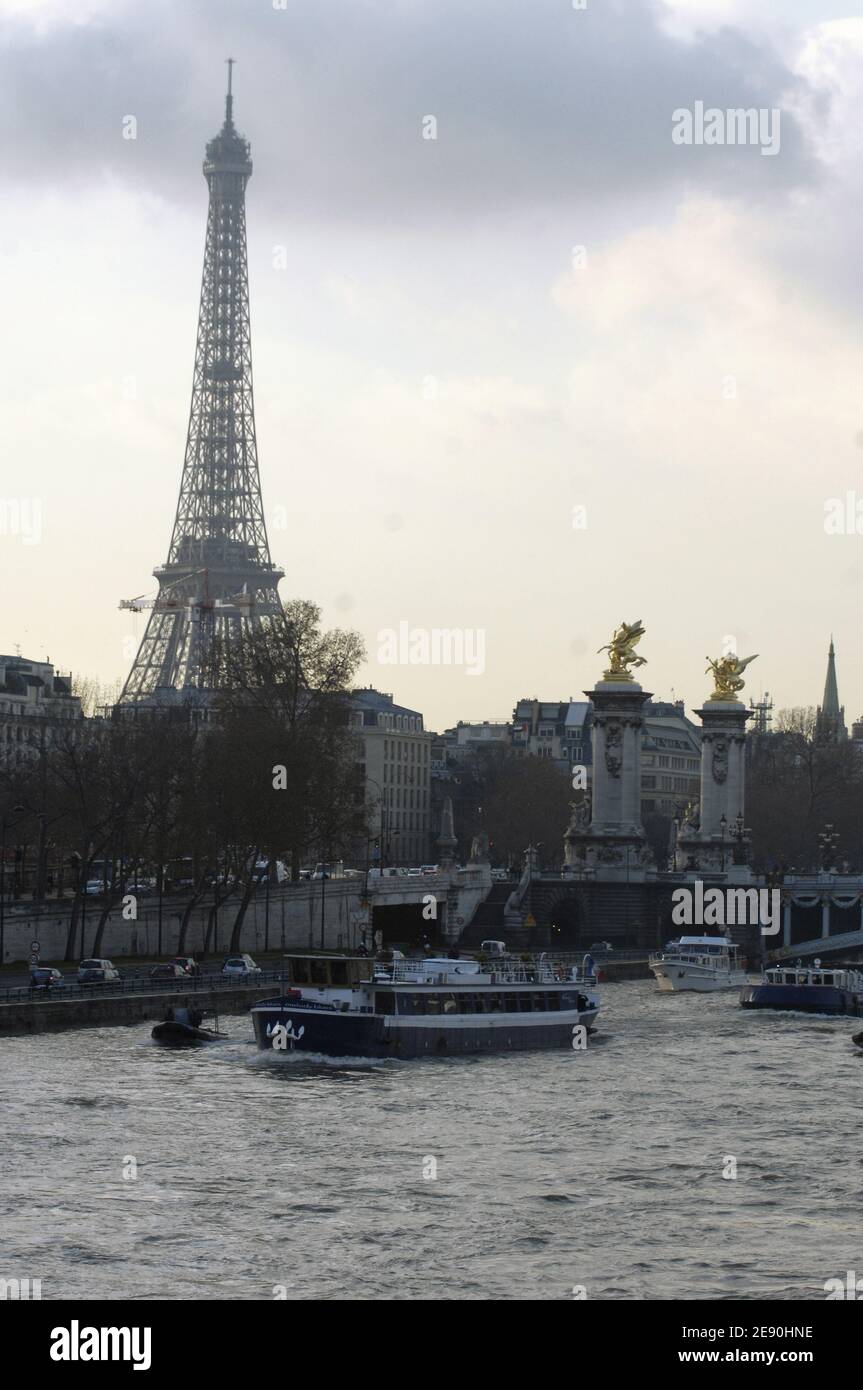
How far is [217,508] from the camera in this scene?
193000 millimetres

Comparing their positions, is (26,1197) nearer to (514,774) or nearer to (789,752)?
(514,774)

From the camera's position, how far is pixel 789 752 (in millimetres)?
193875

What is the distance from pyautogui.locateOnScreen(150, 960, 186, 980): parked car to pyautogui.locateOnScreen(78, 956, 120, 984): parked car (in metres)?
1.78

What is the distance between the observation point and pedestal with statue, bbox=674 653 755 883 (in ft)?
429

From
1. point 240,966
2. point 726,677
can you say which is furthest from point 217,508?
point 240,966

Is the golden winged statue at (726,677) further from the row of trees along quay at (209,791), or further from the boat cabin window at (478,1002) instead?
the boat cabin window at (478,1002)

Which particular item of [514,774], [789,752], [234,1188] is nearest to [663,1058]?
[234,1188]

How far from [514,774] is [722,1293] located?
5417 inches

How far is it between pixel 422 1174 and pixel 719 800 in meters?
85.1

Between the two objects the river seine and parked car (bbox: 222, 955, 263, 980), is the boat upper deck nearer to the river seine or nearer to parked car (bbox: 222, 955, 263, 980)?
the river seine

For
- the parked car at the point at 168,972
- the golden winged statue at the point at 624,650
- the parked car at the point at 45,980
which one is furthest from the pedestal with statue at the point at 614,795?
the parked car at the point at 45,980

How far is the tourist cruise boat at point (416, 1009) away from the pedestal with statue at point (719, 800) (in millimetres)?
51712

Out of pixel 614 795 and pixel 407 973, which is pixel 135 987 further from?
pixel 614 795

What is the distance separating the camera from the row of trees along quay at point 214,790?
9594 cm
